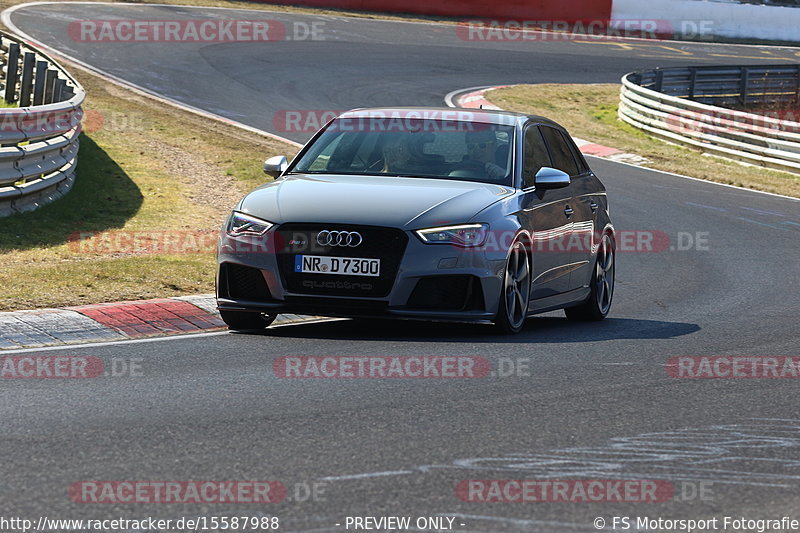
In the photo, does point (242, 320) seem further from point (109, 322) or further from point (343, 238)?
point (343, 238)

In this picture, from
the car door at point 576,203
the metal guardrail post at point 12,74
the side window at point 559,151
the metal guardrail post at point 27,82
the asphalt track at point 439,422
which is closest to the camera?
the asphalt track at point 439,422

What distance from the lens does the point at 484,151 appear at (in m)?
10.6

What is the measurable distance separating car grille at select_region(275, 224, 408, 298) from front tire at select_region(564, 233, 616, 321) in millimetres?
2892

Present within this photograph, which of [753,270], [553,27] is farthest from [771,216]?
[553,27]

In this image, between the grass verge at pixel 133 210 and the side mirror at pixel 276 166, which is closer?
the side mirror at pixel 276 166

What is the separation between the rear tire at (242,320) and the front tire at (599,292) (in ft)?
9.78

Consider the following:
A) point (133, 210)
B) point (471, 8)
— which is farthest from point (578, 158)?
point (471, 8)

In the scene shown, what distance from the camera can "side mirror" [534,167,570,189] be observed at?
1025cm

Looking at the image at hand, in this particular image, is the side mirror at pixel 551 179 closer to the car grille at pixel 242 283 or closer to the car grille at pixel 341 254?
the car grille at pixel 341 254

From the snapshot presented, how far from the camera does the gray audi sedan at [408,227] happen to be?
366 inches

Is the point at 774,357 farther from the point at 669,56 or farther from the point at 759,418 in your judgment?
the point at 669,56

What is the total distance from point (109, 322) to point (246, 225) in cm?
122

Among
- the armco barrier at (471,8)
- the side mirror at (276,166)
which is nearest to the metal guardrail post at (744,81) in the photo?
the armco barrier at (471,8)

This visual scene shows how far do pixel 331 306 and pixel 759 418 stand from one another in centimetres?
318
